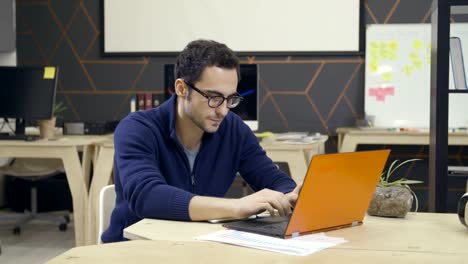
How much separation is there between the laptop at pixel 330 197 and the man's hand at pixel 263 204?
0.02 m

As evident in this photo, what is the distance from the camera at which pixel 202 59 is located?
187cm

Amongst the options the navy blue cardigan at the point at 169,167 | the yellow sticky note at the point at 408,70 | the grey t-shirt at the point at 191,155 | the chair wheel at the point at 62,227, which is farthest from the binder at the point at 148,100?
the grey t-shirt at the point at 191,155

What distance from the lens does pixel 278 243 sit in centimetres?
136

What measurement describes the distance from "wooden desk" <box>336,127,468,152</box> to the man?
245 centimetres

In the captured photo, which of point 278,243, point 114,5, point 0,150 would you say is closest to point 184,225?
point 278,243

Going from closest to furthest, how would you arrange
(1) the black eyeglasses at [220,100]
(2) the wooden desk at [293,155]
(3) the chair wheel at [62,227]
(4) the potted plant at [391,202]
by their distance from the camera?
(4) the potted plant at [391,202]
(1) the black eyeglasses at [220,100]
(2) the wooden desk at [293,155]
(3) the chair wheel at [62,227]

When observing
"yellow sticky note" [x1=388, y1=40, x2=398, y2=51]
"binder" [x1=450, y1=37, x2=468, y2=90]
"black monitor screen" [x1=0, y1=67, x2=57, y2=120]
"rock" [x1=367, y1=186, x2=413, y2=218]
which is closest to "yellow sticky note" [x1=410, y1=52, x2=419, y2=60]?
"yellow sticky note" [x1=388, y1=40, x2=398, y2=51]

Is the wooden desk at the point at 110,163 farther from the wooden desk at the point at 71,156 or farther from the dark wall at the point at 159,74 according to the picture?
the dark wall at the point at 159,74

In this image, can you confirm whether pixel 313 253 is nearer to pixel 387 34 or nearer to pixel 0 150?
pixel 0 150

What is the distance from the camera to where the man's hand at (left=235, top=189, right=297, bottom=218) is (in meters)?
1.59

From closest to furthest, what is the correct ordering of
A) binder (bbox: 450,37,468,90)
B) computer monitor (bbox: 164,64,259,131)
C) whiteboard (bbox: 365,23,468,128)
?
1. binder (bbox: 450,37,468,90)
2. computer monitor (bbox: 164,64,259,131)
3. whiteboard (bbox: 365,23,468,128)

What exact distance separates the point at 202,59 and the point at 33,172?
2.84 m

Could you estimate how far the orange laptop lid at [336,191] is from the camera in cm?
140

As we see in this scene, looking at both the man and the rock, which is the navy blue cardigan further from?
the rock
